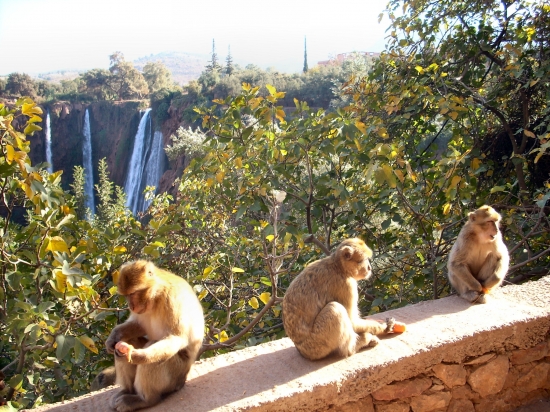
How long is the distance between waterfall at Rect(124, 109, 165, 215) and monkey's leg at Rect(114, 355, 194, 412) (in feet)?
91.6

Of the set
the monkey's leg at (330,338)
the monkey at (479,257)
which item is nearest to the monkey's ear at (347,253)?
the monkey's leg at (330,338)

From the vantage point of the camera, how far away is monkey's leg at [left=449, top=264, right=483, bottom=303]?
3.20 m

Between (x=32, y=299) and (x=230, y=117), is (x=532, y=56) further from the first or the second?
(x=32, y=299)

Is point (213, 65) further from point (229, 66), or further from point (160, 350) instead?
point (160, 350)

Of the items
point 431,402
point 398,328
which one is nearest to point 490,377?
point 431,402

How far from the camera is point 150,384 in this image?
2.21m

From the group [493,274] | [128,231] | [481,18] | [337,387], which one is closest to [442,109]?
[493,274]

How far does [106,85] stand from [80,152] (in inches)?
203

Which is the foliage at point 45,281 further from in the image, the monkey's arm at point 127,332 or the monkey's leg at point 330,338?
the monkey's leg at point 330,338

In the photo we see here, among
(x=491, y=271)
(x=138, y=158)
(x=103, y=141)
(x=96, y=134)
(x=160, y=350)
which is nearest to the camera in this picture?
(x=160, y=350)

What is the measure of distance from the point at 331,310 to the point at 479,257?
161 cm

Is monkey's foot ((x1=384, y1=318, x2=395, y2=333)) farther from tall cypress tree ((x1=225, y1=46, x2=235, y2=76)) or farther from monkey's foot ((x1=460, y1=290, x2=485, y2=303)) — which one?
tall cypress tree ((x1=225, y1=46, x2=235, y2=76))

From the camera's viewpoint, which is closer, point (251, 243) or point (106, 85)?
point (251, 243)

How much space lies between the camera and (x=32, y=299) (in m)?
3.15
